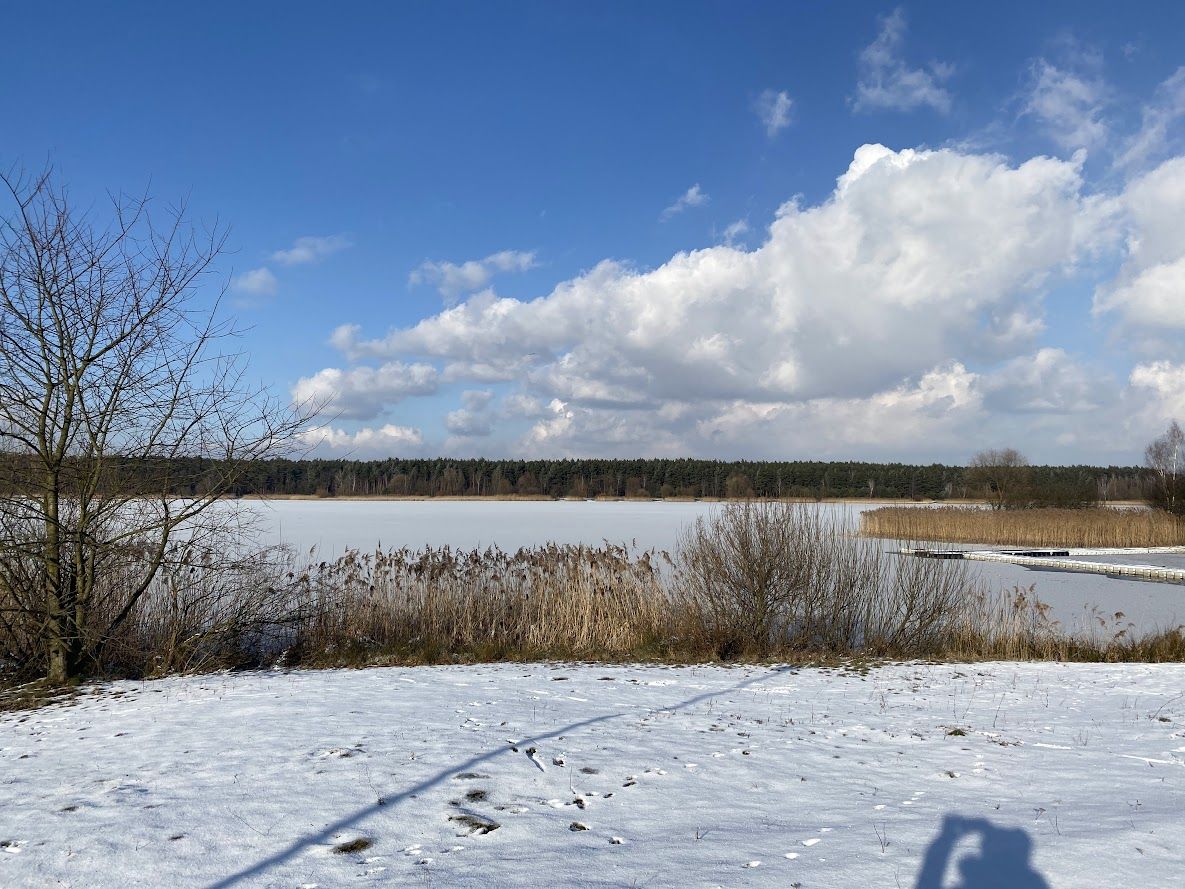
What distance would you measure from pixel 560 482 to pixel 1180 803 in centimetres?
7417

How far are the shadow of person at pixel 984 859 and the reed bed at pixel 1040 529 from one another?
77.7 ft

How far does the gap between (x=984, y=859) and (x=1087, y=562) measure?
21001mm

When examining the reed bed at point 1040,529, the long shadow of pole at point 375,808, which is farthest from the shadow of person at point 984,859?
the reed bed at point 1040,529

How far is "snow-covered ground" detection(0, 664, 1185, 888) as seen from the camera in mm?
3109

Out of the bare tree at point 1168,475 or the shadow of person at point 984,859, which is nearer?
the shadow of person at point 984,859

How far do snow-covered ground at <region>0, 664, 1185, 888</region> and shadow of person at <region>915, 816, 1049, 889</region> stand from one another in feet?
0.05

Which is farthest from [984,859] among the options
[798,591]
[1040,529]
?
A: [1040,529]

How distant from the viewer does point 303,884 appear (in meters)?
2.98

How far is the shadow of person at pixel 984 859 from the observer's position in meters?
2.94

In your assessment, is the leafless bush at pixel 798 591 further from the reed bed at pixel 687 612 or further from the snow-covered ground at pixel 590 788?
the snow-covered ground at pixel 590 788

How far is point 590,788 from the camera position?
409 cm

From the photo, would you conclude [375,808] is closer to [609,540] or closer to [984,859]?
[984,859]

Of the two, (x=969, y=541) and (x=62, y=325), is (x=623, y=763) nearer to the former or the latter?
(x=62, y=325)

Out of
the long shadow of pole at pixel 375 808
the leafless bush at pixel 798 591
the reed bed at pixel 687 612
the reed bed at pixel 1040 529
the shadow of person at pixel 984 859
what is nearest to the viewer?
the shadow of person at pixel 984 859
